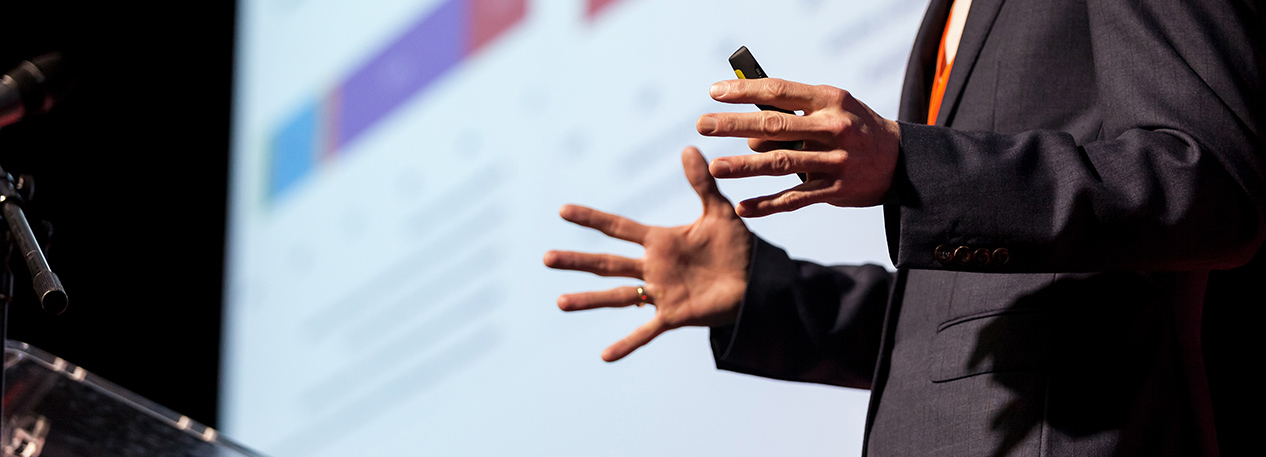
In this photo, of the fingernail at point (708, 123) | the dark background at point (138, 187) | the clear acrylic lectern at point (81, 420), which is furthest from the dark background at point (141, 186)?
the fingernail at point (708, 123)

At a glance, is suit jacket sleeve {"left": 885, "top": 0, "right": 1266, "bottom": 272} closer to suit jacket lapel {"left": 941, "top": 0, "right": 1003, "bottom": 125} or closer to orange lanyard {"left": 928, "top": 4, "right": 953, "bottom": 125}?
suit jacket lapel {"left": 941, "top": 0, "right": 1003, "bottom": 125}

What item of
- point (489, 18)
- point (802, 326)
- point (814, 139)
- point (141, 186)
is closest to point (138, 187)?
point (141, 186)

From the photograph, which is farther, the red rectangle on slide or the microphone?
the red rectangle on slide

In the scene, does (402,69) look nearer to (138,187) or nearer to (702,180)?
(138,187)

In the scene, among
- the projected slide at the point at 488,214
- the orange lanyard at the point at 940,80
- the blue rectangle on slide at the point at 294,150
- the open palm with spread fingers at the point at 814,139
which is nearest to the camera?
the open palm with spread fingers at the point at 814,139

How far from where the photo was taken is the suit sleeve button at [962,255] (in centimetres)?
94

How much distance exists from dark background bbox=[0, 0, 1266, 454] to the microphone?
2.40 m

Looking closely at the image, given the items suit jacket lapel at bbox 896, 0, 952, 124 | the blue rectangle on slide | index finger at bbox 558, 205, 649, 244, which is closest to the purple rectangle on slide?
the blue rectangle on slide

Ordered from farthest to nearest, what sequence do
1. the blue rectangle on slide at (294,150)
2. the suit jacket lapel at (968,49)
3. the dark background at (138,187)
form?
1. the dark background at (138,187)
2. the blue rectangle on slide at (294,150)
3. the suit jacket lapel at (968,49)

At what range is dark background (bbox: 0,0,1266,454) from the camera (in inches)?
136

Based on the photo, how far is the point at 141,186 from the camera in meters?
3.64

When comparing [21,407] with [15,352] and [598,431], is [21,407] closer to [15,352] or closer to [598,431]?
[15,352]

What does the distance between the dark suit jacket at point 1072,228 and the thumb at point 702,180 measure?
0.30m

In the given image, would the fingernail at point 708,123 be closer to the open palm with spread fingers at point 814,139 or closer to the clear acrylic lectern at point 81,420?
the open palm with spread fingers at point 814,139
